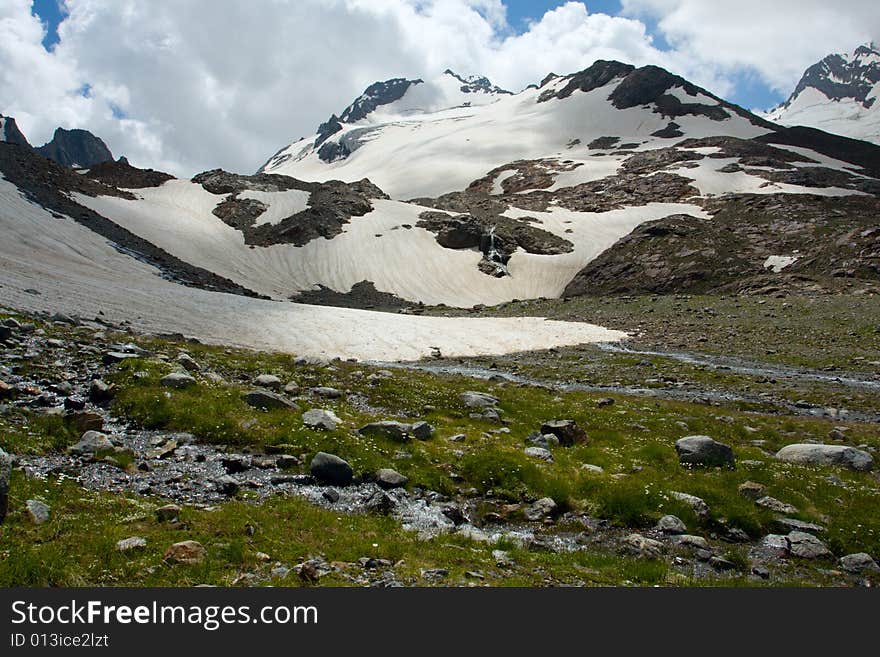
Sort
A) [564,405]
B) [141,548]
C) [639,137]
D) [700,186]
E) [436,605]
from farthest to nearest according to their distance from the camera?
[639,137] → [700,186] → [564,405] → [141,548] → [436,605]

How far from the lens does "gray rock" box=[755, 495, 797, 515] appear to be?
12766 mm

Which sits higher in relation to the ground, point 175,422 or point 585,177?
point 585,177

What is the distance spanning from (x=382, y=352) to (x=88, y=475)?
1055 inches

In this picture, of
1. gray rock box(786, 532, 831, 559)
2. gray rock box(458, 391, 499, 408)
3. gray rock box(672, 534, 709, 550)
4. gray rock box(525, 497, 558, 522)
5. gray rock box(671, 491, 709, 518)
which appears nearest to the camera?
gray rock box(786, 532, 831, 559)

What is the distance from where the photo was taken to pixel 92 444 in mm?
12242

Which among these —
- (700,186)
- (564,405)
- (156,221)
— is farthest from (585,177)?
(564,405)

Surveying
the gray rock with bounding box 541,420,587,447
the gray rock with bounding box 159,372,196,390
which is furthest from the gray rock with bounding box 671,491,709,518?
the gray rock with bounding box 159,372,196,390

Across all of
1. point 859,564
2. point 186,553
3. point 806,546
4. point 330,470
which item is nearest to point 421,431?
point 330,470

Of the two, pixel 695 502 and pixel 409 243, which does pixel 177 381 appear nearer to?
pixel 695 502

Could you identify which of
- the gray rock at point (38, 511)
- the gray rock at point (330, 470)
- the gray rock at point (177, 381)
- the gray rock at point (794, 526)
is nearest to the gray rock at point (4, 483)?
the gray rock at point (38, 511)

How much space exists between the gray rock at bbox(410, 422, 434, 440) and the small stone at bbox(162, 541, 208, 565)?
27.2 ft

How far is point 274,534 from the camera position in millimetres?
9445

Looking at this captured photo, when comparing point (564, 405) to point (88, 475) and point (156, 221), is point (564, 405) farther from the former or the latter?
point (156, 221)

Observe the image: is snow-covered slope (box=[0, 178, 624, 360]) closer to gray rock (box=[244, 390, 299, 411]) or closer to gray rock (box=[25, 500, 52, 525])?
gray rock (box=[244, 390, 299, 411])
